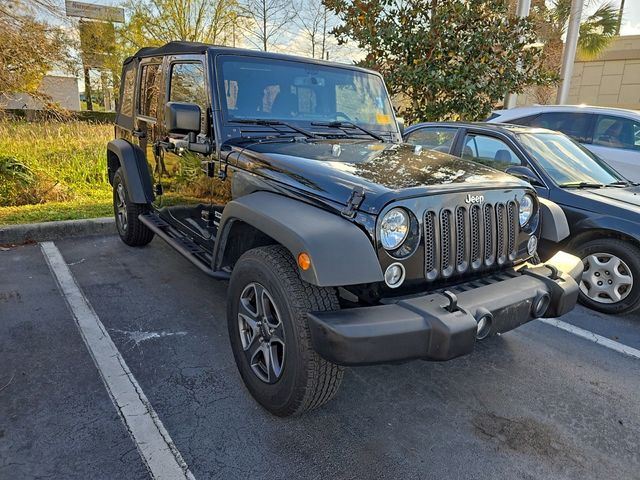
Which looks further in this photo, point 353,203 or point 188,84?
point 188,84

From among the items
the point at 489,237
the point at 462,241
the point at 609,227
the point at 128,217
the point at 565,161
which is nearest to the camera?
Result: the point at 462,241

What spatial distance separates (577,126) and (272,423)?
6705 mm

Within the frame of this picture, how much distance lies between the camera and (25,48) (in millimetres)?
6742

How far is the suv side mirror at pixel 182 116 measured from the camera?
3.00 m

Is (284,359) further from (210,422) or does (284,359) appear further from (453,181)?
(453,181)

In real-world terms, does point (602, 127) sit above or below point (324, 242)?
above

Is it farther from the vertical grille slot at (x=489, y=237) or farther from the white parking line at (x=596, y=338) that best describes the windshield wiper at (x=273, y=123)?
the white parking line at (x=596, y=338)

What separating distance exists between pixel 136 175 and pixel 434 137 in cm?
352

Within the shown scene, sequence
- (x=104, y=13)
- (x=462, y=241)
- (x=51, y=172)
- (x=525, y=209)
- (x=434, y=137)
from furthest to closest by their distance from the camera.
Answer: (x=104, y=13), (x=51, y=172), (x=434, y=137), (x=525, y=209), (x=462, y=241)

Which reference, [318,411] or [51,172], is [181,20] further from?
[318,411]

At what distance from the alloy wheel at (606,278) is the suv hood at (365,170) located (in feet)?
5.92

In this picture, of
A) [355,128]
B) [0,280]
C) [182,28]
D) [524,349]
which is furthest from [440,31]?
[182,28]

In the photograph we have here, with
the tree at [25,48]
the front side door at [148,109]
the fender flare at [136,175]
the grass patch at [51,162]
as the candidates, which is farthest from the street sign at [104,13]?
the fender flare at [136,175]

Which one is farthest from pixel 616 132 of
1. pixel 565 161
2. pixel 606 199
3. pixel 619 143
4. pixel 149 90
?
pixel 149 90
